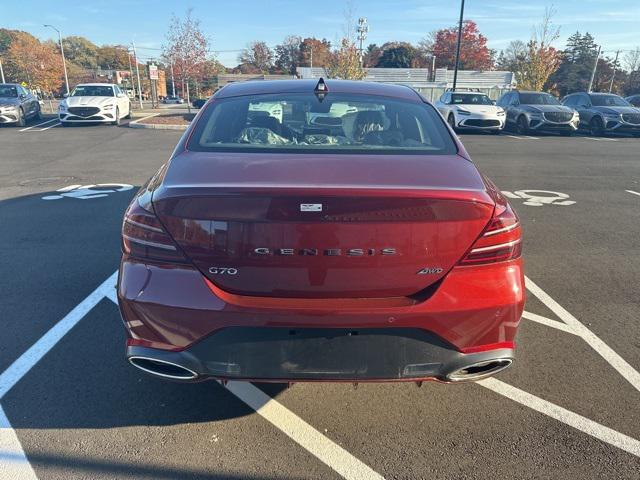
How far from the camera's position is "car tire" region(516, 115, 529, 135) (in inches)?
723

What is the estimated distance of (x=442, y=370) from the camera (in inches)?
81.4

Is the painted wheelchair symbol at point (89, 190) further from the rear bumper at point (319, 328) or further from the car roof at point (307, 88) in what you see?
the rear bumper at point (319, 328)

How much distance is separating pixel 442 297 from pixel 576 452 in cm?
109

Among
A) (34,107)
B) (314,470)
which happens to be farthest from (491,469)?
(34,107)

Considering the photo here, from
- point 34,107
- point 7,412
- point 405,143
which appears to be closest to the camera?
point 7,412

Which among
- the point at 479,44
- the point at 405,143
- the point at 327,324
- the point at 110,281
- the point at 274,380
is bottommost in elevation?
the point at 110,281

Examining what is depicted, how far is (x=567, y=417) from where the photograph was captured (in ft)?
8.26

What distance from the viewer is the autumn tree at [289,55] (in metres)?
91.8

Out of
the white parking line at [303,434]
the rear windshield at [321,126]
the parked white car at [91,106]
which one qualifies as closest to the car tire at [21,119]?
the parked white car at [91,106]

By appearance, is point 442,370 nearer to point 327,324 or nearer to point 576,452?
point 327,324

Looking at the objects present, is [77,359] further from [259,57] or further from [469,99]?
[259,57]

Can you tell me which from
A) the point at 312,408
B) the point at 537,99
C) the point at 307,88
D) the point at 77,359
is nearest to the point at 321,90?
the point at 307,88

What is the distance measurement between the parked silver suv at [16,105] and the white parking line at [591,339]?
66.1 feet

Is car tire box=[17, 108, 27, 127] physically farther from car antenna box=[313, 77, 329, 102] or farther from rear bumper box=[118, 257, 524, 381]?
rear bumper box=[118, 257, 524, 381]
